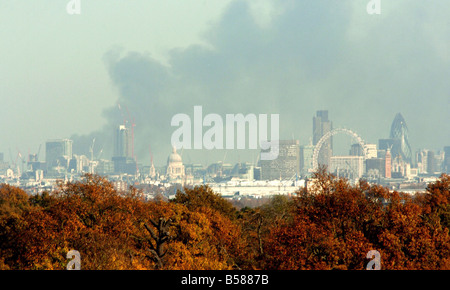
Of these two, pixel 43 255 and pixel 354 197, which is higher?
pixel 354 197

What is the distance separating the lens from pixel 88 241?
83.9 ft

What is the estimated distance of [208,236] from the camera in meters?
30.1

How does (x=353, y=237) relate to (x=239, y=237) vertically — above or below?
above

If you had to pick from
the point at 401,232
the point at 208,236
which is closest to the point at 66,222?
the point at 208,236

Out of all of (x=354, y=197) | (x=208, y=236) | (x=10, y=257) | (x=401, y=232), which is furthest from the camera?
(x=208, y=236)

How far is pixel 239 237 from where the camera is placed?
3169 cm

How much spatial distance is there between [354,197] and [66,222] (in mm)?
11026

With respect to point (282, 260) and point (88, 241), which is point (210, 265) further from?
point (88, 241)

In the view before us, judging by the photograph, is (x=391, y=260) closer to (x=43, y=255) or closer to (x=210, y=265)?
(x=210, y=265)

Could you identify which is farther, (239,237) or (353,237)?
(239,237)

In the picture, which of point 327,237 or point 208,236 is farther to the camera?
point 208,236

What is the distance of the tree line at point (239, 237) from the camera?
857 inches

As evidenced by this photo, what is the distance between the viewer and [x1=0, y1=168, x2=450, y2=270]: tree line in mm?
21766

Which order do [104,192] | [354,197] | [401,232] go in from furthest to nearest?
[104,192] → [354,197] → [401,232]
